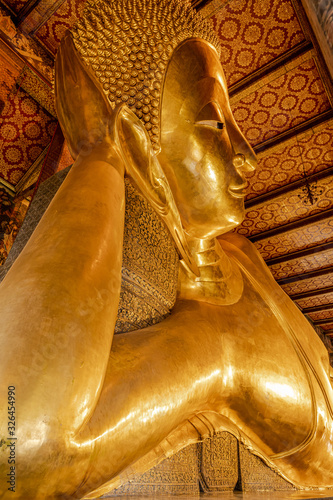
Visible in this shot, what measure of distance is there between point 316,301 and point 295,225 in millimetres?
1869

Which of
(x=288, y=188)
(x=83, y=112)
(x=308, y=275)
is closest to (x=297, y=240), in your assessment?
(x=308, y=275)

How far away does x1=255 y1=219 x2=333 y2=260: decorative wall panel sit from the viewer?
3.87 metres

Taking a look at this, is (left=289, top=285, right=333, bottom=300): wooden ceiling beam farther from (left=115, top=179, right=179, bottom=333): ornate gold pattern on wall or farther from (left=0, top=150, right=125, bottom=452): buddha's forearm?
(left=0, top=150, right=125, bottom=452): buddha's forearm

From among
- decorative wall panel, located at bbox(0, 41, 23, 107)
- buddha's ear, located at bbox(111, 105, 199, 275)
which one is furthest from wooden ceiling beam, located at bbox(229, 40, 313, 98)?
buddha's ear, located at bbox(111, 105, 199, 275)

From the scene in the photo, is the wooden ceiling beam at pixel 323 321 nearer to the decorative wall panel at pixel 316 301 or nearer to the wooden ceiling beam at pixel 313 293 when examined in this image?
the decorative wall panel at pixel 316 301

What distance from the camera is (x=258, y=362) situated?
2.72 ft

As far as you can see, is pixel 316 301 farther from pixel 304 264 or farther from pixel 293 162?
pixel 293 162

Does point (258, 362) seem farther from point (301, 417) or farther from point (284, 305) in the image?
point (284, 305)

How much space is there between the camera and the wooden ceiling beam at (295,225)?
368 centimetres

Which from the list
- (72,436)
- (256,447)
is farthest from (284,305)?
(72,436)

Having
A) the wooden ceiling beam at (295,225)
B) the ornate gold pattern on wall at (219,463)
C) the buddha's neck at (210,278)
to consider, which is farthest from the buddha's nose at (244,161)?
the wooden ceiling beam at (295,225)

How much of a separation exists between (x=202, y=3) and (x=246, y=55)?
453 mm

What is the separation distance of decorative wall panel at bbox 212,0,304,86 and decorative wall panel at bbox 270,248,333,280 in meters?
2.53

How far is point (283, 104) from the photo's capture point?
2678mm
